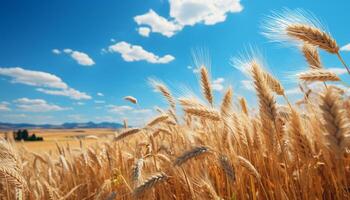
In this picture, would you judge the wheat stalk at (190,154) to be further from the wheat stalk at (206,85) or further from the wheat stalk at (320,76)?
the wheat stalk at (206,85)

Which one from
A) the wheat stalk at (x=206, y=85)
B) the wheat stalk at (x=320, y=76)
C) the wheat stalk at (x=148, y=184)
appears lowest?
the wheat stalk at (x=148, y=184)

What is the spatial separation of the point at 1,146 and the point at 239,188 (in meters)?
1.80

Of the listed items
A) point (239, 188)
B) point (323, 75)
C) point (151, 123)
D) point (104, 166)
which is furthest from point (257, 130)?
point (104, 166)

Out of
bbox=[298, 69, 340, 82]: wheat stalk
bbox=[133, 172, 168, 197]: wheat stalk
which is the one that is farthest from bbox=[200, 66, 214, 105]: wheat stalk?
bbox=[133, 172, 168, 197]: wheat stalk

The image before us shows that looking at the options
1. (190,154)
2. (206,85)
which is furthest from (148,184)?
(206,85)

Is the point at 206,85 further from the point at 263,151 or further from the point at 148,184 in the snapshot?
the point at 148,184

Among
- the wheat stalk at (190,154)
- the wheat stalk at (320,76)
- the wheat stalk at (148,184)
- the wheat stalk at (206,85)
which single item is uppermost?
the wheat stalk at (206,85)

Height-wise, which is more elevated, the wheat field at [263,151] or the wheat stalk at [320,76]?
the wheat stalk at [320,76]

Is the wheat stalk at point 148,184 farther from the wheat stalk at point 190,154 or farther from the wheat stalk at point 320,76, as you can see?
the wheat stalk at point 320,76

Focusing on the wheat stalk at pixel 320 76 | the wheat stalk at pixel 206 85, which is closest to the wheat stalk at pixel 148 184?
the wheat stalk at pixel 320 76

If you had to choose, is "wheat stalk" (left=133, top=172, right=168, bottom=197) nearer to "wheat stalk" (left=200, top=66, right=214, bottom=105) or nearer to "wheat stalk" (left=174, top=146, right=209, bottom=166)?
"wheat stalk" (left=174, top=146, right=209, bottom=166)

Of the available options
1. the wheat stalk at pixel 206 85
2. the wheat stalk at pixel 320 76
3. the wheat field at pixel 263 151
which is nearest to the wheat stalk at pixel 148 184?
the wheat field at pixel 263 151

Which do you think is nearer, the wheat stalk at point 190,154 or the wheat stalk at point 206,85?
the wheat stalk at point 190,154

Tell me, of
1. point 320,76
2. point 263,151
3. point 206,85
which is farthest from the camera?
point 206,85
